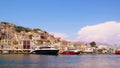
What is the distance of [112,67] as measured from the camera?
106m

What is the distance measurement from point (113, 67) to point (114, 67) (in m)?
0.39

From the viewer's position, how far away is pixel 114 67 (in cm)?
10588

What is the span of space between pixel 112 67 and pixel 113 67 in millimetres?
345

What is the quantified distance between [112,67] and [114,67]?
72 cm

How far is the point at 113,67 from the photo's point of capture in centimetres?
10575
